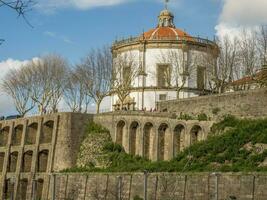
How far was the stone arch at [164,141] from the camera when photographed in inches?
1957

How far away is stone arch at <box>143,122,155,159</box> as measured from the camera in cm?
5099

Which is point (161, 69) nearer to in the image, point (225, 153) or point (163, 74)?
point (163, 74)

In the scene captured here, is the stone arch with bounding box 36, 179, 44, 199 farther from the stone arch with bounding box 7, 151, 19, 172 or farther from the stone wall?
the stone wall

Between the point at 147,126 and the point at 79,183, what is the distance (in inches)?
324

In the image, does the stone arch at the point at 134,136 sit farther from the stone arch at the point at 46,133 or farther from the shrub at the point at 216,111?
the stone arch at the point at 46,133

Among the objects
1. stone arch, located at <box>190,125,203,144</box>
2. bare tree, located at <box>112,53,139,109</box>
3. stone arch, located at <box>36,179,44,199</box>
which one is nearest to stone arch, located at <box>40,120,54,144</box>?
stone arch, located at <box>36,179,44,199</box>

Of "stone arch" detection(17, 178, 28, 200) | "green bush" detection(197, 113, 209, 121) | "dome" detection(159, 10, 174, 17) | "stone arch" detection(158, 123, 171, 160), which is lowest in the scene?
"stone arch" detection(17, 178, 28, 200)

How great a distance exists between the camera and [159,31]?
6794 centimetres

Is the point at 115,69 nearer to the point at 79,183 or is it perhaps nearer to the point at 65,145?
the point at 65,145

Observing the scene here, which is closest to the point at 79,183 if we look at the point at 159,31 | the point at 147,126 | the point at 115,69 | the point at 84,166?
the point at 84,166

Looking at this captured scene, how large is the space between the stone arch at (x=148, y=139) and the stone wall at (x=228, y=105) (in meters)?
2.39

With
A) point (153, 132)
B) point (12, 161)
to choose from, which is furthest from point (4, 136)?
point (153, 132)

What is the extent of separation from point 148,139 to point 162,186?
11.1 metres

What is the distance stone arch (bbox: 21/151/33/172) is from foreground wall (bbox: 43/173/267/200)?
10.0 meters
